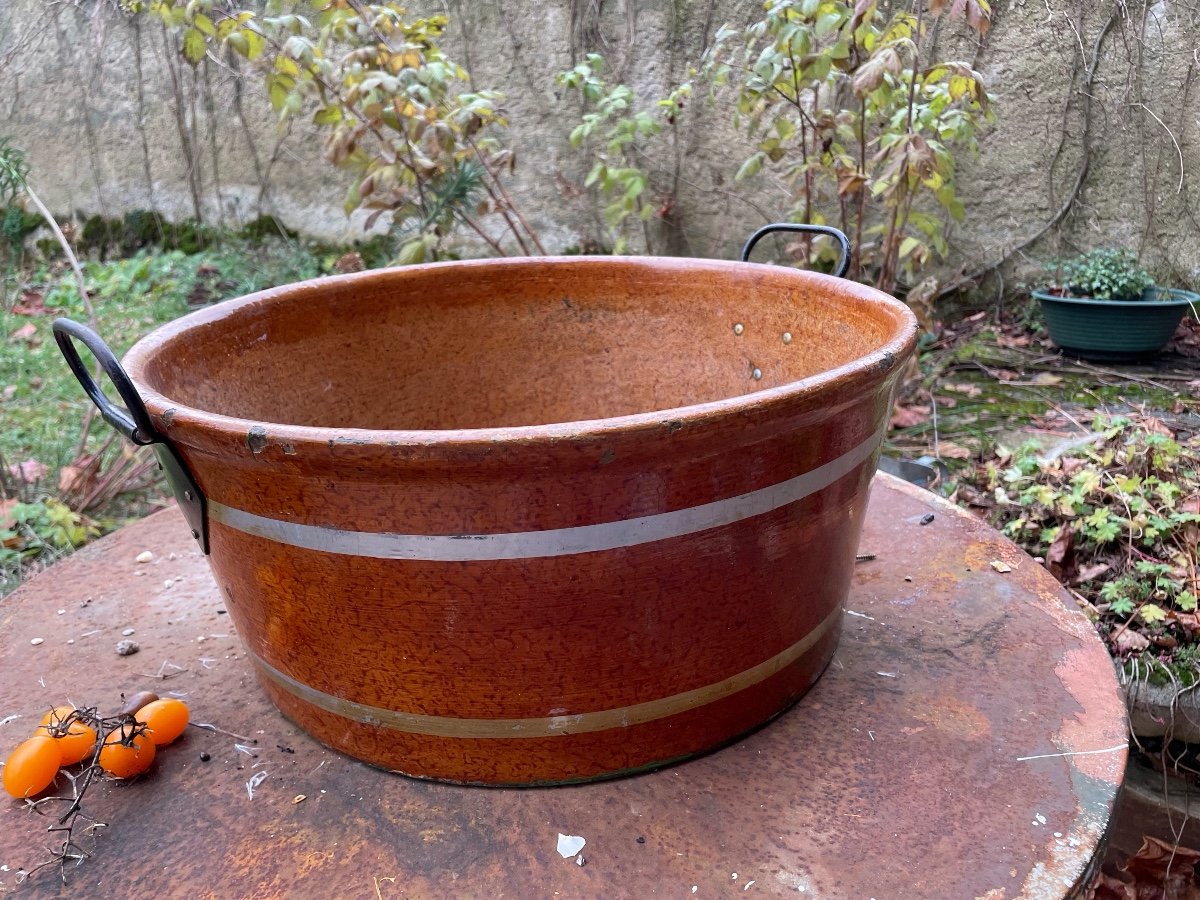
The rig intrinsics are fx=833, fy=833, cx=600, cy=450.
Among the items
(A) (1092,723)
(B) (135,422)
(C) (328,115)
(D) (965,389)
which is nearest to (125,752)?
(B) (135,422)

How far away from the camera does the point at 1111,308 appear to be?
320 cm

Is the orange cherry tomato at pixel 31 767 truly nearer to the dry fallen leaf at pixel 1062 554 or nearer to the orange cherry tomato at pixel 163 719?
the orange cherry tomato at pixel 163 719

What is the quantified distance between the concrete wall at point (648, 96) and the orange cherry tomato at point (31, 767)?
11.5 feet

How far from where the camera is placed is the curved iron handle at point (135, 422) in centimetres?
84

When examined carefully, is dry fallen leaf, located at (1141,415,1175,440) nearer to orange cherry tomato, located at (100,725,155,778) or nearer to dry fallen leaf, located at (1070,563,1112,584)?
dry fallen leaf, located at (1070,563,1112,584)

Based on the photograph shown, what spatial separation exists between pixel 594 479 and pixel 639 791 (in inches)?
15.9

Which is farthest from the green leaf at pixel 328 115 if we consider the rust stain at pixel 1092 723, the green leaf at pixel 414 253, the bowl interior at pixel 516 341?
the rust stain at pixel 1092 723

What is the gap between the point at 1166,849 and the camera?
5.69 feet

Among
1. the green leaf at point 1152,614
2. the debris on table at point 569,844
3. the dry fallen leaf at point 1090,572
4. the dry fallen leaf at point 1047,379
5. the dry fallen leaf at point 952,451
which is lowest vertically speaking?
the dry fallen leaf at point 1090,572

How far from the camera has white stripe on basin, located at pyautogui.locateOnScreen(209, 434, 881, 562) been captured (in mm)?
786

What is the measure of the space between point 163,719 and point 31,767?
0.13 meters

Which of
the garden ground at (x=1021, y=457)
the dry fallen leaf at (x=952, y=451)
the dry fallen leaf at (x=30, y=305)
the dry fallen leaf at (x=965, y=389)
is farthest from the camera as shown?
the dry fallen leaf at (x=30, y=305)

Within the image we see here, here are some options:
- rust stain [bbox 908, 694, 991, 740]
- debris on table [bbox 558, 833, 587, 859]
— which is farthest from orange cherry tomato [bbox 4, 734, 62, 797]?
rust stain [bbox 908, 694, 991, 740]

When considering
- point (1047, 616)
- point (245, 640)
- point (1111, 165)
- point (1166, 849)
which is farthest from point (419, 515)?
point (1111, 165)
